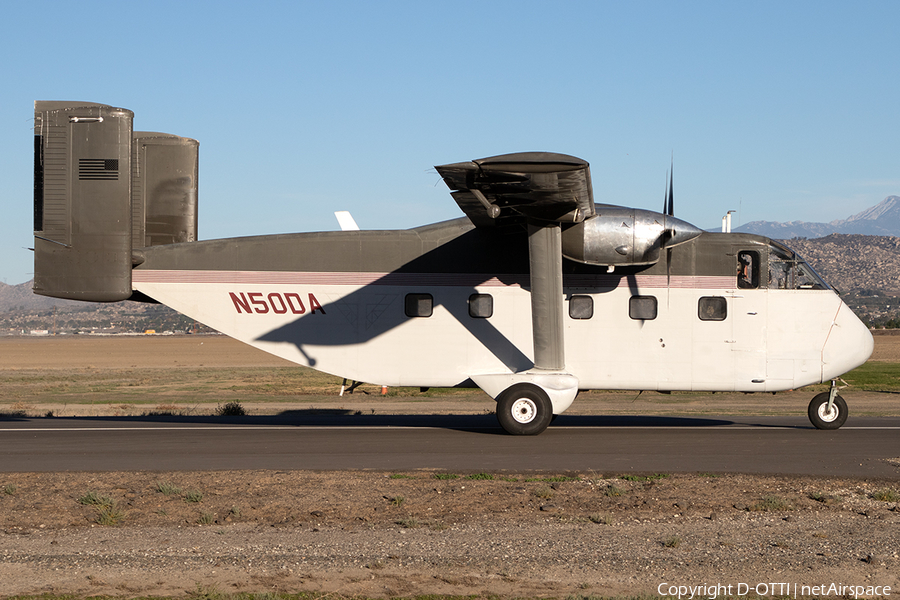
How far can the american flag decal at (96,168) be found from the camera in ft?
→ 48.6

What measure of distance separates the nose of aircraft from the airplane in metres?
0.03

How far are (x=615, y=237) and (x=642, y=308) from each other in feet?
5.78

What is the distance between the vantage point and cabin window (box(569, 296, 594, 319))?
15242 mm

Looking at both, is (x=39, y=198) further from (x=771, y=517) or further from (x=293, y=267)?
(x=771, y=517)

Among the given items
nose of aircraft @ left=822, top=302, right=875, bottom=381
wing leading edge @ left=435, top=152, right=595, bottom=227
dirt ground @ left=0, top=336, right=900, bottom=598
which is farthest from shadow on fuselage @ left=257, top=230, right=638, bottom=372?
dirt ground @ left=0, top=336, right=900, bottom=598

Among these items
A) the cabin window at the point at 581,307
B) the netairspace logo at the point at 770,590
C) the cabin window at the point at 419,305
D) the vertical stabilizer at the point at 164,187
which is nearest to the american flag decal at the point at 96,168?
the vertical stabilizer at the point at 164,187

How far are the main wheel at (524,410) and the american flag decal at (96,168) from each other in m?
8.69

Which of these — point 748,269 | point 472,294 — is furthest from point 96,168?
point 748,269

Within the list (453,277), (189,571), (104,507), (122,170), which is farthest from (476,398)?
(189,571)

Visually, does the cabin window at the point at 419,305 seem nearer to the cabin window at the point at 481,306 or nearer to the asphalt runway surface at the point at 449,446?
the cabin window at the point at 481,306

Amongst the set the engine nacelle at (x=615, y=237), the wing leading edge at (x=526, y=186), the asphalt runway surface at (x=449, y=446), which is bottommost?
the asphalt runway surface at (x=449, y=446)

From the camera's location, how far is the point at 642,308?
50.0 feet

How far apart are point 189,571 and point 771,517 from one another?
6.26m

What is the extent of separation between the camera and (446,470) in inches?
443
